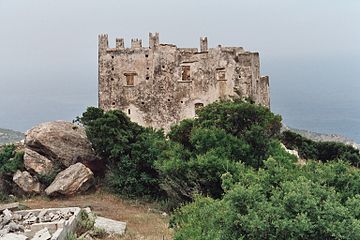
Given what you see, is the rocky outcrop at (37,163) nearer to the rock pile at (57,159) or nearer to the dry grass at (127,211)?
the rock pile at (57,159)

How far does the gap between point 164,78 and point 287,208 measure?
2476cm

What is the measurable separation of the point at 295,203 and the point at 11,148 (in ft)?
66.2

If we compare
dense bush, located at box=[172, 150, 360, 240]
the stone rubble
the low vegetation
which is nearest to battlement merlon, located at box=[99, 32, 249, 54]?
the low vegetation

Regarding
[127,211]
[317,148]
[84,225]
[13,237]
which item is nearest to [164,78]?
[127,211]

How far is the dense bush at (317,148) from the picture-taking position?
39.9 meters

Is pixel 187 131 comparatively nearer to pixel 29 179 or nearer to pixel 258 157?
pixel 258 157

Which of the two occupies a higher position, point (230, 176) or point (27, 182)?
point (230, 176)

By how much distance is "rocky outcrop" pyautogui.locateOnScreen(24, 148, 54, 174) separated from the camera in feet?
81.1

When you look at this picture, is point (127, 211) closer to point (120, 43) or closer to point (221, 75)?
point (221, 75)

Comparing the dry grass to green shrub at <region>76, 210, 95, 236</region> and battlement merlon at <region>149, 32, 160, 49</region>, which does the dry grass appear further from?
battlement merlon at <region>149, 32, 160, 49</region>

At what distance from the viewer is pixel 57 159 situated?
25.2 m

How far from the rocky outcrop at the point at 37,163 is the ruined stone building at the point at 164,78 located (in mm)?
9554

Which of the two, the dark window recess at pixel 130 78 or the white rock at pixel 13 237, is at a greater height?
the dark window recess at pixel 130 78

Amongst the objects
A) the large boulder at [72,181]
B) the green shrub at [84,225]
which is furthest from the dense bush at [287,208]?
the large boulder at [72,181]
